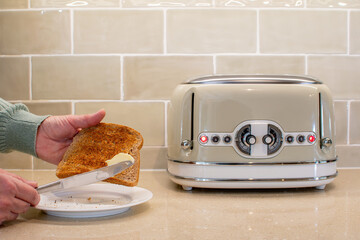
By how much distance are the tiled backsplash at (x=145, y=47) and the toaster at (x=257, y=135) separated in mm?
338

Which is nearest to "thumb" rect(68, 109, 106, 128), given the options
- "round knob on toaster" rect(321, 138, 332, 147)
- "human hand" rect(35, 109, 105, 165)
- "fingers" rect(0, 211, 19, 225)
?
"human hand" rect(35, 109, 105, 165)

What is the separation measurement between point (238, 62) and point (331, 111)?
0.38 meters

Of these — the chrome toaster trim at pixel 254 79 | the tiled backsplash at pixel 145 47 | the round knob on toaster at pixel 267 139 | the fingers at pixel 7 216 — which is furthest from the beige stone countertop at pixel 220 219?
the tiled backsplash at pixel 145 47

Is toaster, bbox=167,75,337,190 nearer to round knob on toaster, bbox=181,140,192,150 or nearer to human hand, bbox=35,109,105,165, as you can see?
round knob on toaster, bbox=181,140,192,150

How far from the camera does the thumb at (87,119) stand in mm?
896

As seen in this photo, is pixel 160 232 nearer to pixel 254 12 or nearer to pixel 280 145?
pixel 280 145

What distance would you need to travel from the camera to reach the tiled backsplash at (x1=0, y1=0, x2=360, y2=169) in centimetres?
123

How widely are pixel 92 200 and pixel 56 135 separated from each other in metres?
0.21

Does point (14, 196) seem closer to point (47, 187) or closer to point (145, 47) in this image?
point (47, 187)

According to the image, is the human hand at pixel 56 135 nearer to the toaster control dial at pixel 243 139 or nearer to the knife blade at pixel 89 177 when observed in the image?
the knife blade at pixel 89 177

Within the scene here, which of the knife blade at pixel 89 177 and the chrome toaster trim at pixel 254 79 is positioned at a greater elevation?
the chrome toaster trim at pixel 254 79

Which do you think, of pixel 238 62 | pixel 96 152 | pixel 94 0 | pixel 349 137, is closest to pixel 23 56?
pixel 94 0

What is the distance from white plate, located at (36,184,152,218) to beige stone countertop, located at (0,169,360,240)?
0.05ft

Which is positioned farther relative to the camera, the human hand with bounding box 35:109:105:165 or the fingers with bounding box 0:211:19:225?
the human hand with bounding box 35:109:105:165
